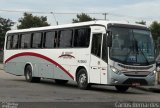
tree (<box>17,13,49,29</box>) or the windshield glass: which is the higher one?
tree (<box>17,13,49,29</box>)

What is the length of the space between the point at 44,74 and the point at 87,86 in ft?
14.7

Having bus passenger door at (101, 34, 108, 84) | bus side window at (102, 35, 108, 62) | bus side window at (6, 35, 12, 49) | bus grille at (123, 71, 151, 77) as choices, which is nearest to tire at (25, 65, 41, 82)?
bus side window at (6, 35, 12, 49)

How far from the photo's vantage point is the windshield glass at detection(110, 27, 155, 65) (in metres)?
20.0

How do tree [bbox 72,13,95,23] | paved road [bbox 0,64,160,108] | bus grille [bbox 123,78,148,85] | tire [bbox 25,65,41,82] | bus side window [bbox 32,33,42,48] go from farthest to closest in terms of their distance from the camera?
tree [bbox 72,13,95,23] < tire [bbox 25,65,41,82] < bus side window [bbox 32,33,42,48] < bus grille [bbox 123,78,148,85] < paved road [bbox 0,64,160,108]

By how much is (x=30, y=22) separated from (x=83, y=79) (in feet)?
197

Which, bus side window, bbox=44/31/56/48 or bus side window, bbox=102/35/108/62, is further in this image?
bus side window, bbox=44/31/56/48

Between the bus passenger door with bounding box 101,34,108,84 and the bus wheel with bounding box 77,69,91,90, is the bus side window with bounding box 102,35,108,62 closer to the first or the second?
the bus passenger door with bounding box 101,34,108,84

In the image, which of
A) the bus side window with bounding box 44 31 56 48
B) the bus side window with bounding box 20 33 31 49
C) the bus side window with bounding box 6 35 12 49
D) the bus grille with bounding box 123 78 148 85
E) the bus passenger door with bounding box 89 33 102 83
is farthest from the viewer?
the bus side window with bounding box 6 35 12 49

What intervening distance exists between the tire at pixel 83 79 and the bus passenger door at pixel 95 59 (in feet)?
1.48

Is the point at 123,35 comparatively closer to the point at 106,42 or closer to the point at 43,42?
the point at 106,42

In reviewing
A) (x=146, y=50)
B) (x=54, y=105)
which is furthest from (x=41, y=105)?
(x=146, y=50)

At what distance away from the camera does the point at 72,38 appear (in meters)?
22.7

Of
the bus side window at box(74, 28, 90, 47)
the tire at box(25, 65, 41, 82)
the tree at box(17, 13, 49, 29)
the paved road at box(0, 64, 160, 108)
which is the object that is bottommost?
the paved road at box(0, 64, 160, 108)

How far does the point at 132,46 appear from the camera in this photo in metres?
20.3
